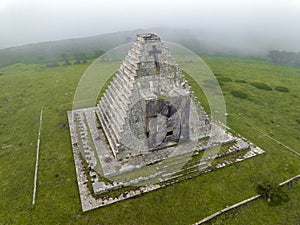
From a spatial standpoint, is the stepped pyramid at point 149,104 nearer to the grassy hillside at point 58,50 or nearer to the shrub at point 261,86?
the shrub at point 261,86

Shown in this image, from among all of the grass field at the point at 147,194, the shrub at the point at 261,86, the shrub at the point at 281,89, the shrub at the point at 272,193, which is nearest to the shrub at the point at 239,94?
the grass field at the point at 147,194

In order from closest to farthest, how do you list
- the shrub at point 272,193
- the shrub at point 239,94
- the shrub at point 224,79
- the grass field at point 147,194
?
the grass field at point 147,194
the shrub at point 272,193
the shrub at point 239,94
the shrub at point 224,79

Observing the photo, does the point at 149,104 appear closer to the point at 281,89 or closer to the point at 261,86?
the point at 261,86

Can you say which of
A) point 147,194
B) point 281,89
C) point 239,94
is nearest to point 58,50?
point 239,94

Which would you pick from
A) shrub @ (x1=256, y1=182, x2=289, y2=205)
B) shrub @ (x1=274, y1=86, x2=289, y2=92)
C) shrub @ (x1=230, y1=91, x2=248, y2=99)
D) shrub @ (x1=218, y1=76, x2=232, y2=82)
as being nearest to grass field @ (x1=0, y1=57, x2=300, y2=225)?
shrub @ (x1=256, y1=182, x2=289, y2=205)

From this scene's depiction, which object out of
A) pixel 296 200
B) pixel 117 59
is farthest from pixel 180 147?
pixel 117 59

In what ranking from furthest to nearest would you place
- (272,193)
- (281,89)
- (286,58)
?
(286,58) → (281,89) → (272,193)
